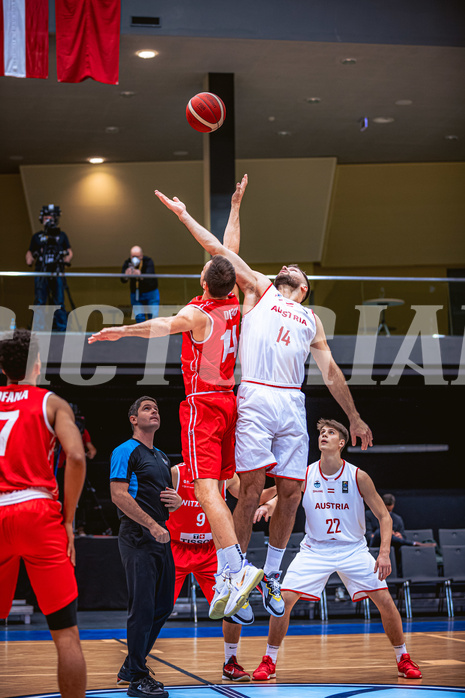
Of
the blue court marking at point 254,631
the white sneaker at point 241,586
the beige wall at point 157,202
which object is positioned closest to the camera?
the white sneaker at point 241,586

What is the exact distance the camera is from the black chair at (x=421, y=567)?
12094 mm

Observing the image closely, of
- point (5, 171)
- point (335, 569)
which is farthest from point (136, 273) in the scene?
point (5, 171)

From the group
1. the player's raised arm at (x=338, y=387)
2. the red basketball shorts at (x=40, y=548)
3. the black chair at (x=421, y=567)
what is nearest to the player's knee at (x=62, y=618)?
the red basketball shorts at (x=40, y=548)

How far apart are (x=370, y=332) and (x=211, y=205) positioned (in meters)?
3.58

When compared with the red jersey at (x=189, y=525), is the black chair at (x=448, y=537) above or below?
below

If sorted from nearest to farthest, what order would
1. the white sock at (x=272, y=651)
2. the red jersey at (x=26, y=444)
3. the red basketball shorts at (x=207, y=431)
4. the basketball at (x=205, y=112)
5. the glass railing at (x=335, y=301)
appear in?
the red jersey at (x=26, y=444), the red basketball shorts at (x=207, y=431), the white sock at (x=272, y=651), the basketball at (x=205, y=112), the glass railing at (x=335, y=301)

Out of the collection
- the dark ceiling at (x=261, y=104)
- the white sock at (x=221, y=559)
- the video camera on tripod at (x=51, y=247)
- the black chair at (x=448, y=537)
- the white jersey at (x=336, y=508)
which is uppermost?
the dark ceiling at (x=261, y=104)

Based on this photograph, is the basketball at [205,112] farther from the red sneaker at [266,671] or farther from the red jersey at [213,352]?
the red sneaker at [266,671]

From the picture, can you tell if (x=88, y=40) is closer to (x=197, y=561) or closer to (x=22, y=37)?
(x=22, y=37)

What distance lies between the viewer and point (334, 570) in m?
7.05

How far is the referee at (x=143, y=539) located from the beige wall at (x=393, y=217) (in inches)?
563

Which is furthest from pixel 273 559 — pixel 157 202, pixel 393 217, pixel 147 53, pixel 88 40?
pixel 393 217

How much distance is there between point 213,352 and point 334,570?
256 centimetres

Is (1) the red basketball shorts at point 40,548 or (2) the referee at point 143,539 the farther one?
(2) the referee at point 143,539
